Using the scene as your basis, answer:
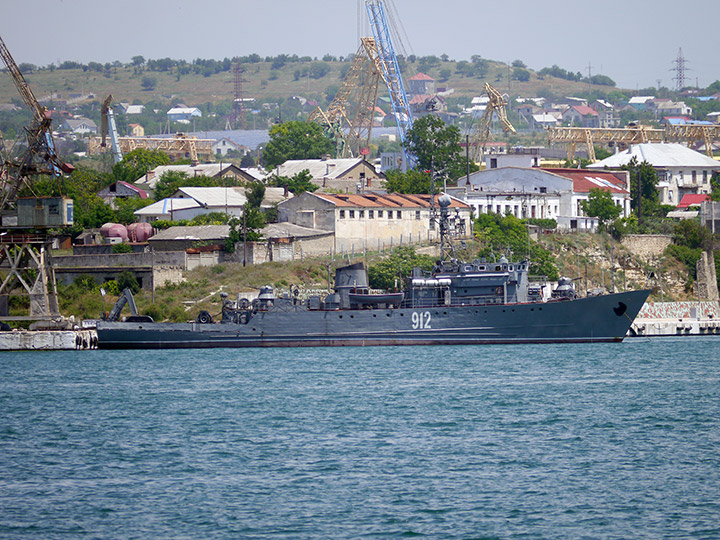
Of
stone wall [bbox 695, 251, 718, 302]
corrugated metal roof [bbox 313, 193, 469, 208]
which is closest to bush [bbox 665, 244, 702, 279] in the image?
stone wall [bbox 695, 251, 718, 302]

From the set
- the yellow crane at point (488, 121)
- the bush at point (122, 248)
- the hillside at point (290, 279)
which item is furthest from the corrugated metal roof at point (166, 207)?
the yellow crane at point (488, 121)

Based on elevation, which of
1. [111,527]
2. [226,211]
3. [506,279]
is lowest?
[111,527]

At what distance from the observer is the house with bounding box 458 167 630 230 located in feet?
293

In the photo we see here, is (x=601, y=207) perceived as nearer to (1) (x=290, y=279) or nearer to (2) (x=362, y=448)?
(1) (x=290, y=279)

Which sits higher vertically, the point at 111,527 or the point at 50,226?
the point at 50,226

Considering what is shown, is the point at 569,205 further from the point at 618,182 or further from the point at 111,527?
the point at 111,527

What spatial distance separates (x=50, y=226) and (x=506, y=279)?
934 inches

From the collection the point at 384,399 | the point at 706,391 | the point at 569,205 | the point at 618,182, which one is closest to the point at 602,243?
the point at 569,205

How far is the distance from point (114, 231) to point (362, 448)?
150 ft

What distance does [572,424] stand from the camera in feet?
120

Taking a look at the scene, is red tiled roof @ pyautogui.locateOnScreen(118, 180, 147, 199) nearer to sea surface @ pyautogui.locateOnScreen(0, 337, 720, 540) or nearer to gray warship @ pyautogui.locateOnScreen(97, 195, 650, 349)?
gray warship @ pyautogui.locateOnScreen(97, 195, 650, 349)

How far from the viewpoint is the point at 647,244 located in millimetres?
85500

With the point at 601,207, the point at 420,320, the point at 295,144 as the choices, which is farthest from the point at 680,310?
the point at 295,144

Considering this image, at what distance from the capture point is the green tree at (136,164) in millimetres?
102312
